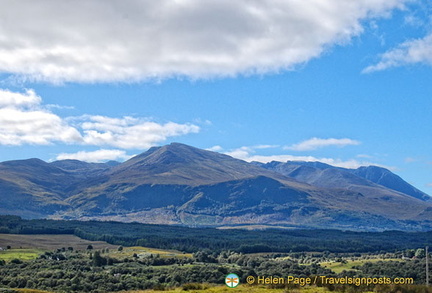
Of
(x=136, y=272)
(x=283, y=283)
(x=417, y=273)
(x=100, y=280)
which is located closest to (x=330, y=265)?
(x=417, y=273)

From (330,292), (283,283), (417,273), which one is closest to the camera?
(330,292)

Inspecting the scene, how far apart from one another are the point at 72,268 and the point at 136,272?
1567cm

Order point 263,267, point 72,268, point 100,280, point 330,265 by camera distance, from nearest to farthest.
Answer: point 100,280, point 72,268, point 263,267, point 330,265

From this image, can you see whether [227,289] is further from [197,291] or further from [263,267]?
[263,267]

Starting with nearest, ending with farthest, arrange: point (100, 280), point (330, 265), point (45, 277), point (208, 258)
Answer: point (100, 280) → point (45, 277) → point (330, 265) → point (208, 258)

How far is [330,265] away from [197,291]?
9686 centimetres

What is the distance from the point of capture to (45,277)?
85000mm

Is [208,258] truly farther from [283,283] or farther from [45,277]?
[283,283]

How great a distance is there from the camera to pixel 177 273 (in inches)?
3273

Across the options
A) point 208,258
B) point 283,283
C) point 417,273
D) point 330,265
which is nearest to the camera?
point 283,283

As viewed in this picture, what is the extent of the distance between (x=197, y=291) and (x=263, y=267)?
2763 inches

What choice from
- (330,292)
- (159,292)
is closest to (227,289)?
(159,292)

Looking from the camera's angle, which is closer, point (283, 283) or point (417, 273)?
point (283, 283)

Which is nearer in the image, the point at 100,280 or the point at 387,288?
the point at 387,288
